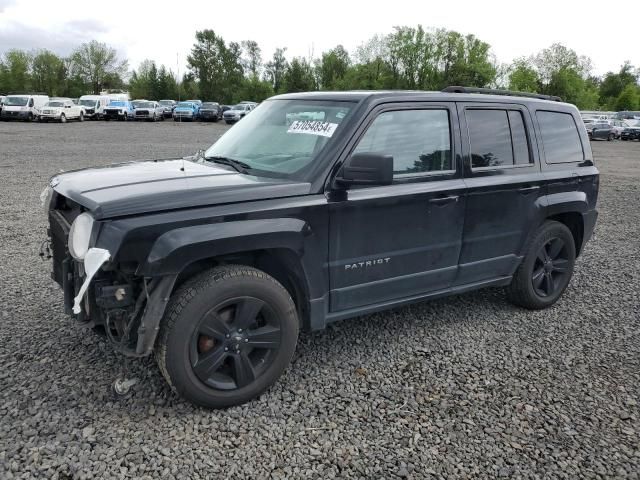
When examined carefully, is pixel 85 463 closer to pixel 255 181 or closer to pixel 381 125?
pixel 255 181

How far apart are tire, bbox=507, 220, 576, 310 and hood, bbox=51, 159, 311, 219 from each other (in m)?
2.42

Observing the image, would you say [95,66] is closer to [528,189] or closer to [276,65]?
[276,65]

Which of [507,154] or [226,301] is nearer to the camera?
[226,301]

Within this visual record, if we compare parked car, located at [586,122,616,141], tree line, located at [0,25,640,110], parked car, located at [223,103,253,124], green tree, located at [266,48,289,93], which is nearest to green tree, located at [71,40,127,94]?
tree line, located at [0,25,640,110]

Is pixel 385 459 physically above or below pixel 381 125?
below

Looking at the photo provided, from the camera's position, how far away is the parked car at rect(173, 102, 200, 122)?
43.7 metres

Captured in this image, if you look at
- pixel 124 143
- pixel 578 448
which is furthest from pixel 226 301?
pixel 124 143

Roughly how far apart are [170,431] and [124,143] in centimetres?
2003

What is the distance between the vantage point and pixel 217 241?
292 cm

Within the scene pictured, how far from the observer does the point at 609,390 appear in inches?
141

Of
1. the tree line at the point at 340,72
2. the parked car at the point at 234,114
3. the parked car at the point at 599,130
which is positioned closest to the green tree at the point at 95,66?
the tree line at the point at 340,72

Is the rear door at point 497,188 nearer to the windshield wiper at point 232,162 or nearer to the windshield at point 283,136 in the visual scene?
the windshield at point 283,136

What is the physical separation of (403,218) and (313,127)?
0.88 m

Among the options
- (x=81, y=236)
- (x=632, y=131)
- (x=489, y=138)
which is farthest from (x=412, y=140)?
(x=632, y=131)
